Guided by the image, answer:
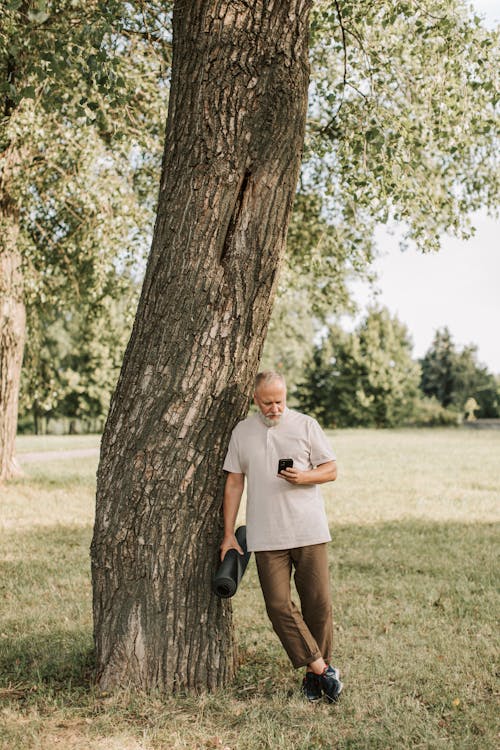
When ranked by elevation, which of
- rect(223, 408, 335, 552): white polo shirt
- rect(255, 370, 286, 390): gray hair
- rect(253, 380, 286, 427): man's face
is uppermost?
rect(255, 370, 286, 390): gray hair

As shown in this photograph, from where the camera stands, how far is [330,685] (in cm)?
458

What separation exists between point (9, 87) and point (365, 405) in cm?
4506

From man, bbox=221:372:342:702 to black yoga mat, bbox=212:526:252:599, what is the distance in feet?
0.25

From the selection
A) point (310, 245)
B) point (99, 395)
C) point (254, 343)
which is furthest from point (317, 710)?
point (99, 395)

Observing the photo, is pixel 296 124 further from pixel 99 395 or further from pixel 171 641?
pixel 99 395

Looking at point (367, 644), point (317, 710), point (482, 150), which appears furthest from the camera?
point (482, 150)

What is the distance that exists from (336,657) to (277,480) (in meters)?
1.75

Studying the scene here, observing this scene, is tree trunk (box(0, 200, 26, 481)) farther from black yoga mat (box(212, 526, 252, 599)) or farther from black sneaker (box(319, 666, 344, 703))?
black sneaker (box(319, 666, 344, 703))

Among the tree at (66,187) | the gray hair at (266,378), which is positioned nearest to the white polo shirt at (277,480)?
the gray hair at (266,378)

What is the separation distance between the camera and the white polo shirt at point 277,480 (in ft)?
15.2

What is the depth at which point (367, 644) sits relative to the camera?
5.70 m

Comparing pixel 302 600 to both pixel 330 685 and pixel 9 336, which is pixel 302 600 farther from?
pixel 9 336

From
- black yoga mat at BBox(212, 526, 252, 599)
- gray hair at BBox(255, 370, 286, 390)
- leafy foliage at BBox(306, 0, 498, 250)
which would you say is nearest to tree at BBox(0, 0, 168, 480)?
leafy foliage at BBox(306, 0, 498, 250)

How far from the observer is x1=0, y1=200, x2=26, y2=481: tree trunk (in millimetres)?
13055
